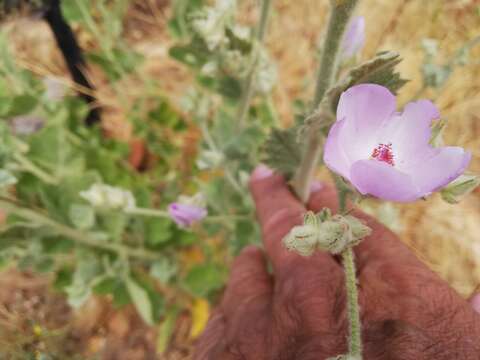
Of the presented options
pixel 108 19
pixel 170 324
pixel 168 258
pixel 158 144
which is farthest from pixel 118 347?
pixel 108 19

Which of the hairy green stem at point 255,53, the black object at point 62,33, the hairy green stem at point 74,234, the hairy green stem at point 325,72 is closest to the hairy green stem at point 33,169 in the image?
the hairy green stem at point 74,234

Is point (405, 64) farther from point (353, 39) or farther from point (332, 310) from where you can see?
point (332, 310)

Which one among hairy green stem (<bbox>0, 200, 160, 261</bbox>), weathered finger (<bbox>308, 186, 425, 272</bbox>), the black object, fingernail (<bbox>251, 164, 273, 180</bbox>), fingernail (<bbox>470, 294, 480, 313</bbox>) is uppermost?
the black object

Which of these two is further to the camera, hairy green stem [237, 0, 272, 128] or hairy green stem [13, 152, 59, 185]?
hairy green stem [13, 152, 59, 185]

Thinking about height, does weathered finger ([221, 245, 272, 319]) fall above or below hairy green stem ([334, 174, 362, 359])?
above

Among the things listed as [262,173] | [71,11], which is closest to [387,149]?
[262,173]

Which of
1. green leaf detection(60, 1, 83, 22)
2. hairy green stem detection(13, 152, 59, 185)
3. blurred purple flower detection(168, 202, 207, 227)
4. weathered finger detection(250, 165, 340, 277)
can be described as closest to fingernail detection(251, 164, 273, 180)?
weathered finger detection(250, 165, 340, 277)

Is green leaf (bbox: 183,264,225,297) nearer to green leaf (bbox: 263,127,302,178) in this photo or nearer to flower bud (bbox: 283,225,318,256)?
green leaf (bbox: 263,127,302,178)
